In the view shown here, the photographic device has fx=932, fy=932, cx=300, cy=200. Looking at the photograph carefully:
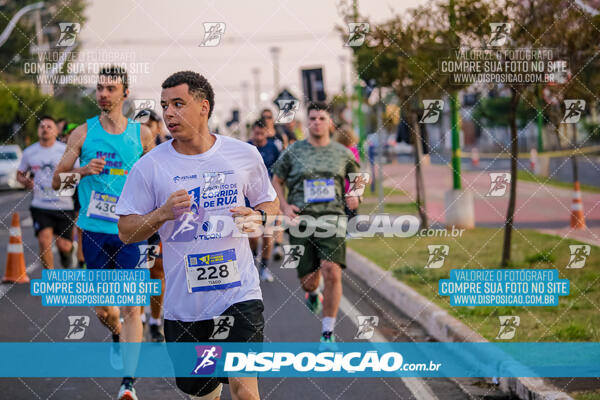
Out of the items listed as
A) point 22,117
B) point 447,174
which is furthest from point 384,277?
point 22,117

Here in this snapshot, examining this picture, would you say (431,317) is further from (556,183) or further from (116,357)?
(556,183)

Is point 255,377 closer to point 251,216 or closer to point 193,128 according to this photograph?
point 251,216

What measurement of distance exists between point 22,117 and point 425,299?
41.1m

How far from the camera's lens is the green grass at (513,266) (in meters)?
7.94

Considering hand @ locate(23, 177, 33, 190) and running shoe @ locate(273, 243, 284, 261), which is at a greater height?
hand @ locate(23, 177, 33, 190)

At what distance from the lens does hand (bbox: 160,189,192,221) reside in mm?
4355

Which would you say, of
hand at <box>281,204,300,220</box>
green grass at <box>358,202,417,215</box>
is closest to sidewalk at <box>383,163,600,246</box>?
green grass at <box>358,202,417,215</box>

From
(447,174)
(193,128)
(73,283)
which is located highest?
(193,128)

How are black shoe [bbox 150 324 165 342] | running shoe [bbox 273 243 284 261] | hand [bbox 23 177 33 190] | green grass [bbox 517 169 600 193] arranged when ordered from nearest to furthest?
black shoe [bbox 150 324 165 342] < hand [bbox 23 177 33 190] < running shoe [bbox 273 243 284 261] < green grass [bbox 517 169 600 193]

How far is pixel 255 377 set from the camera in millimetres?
4531

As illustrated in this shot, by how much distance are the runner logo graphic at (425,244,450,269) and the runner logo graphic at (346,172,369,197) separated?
8.28 feet

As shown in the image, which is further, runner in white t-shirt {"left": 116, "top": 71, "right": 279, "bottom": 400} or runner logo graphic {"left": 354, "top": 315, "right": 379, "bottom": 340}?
runner logo graphic {"left": 354, "top": 315, "right": 379, "bottom": 340}

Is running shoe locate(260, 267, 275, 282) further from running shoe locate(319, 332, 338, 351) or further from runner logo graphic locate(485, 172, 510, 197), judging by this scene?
running shoe locate(319, 332, 338, 351)

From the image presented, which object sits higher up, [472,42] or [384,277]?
[472,42]
